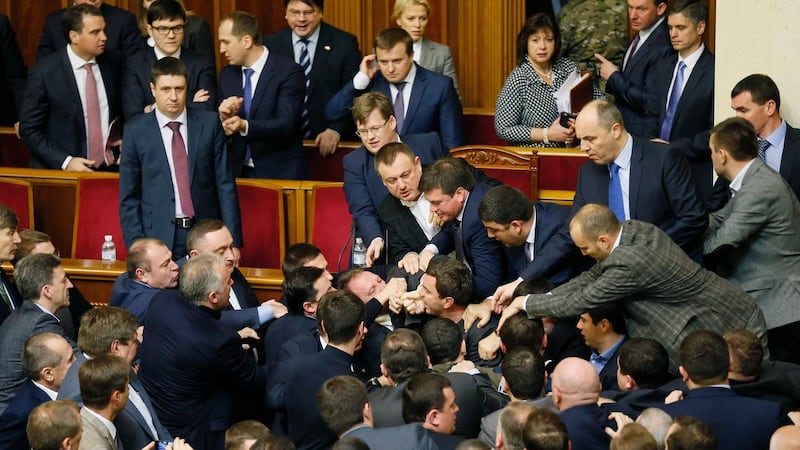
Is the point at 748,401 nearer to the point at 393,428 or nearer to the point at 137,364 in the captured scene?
the point at 393,428

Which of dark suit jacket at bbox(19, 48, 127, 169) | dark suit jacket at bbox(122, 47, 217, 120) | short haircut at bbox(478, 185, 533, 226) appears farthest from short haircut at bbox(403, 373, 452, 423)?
dark suit jacket at bbox(19, 48, 127, 169)

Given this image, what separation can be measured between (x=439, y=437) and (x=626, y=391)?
867 mm

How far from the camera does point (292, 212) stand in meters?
8.09

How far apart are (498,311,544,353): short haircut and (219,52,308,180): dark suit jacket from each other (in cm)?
268

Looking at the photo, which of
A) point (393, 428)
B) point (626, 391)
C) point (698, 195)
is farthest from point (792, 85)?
point (393, 428)

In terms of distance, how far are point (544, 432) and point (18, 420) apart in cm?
220

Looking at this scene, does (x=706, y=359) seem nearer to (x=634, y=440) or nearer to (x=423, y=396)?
(x=634, y=440)

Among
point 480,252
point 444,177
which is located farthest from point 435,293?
point 444,177

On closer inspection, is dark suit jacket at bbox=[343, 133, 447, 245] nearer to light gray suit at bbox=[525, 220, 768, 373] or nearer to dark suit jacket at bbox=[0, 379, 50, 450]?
light gray suit at bbox=[525, 220, 768, 373]

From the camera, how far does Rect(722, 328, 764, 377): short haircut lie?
5629mm

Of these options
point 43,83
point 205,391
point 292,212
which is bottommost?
point 205,391

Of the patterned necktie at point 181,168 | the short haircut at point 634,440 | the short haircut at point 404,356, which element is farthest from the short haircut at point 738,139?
the patterned necktie at point 181,168

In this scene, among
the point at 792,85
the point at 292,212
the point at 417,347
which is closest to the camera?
the point at 417,347

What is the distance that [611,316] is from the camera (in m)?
→ 6.11
